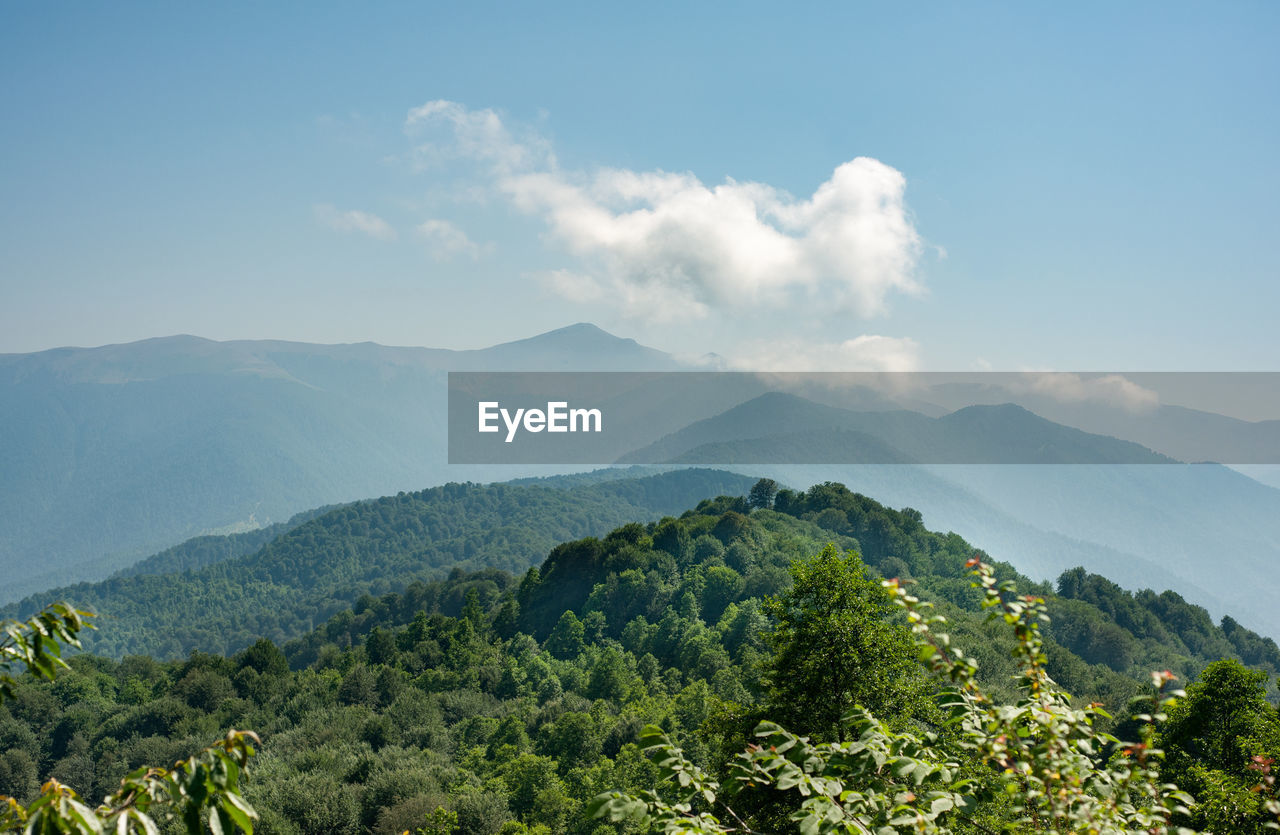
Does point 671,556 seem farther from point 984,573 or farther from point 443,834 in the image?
point 984,573

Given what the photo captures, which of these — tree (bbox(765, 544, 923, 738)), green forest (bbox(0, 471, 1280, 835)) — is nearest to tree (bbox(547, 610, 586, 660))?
green forest (bbox(0, 471, 1280, 835))

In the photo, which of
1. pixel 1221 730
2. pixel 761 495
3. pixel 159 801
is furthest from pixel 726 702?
pixel 761 495

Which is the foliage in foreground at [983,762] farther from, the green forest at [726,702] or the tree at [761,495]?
the tree at [761,495]

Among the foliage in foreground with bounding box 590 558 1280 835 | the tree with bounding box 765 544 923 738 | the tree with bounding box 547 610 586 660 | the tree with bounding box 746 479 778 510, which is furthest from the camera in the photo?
the tree with bounding box 746 479 778 510

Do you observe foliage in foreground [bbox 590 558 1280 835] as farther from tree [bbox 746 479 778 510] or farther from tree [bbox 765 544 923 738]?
tree [bbox 746 479 778 510]

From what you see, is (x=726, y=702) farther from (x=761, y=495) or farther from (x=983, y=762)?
(x=761, y=495)

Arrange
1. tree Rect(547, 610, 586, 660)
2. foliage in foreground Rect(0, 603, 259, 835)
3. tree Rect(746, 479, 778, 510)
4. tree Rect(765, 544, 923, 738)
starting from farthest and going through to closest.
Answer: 1. tree Rect(746, 479, 778, 510)
2. tree Rect(547, 610, 586, 660)
3. tree Rect(765, 544, 923, 738)
4. foliage in foreground Rect(0, 603, 259, 835)

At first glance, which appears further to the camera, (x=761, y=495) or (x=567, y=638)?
(x=761, y=495)

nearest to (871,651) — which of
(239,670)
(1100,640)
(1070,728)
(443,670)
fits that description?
(1070,728)
